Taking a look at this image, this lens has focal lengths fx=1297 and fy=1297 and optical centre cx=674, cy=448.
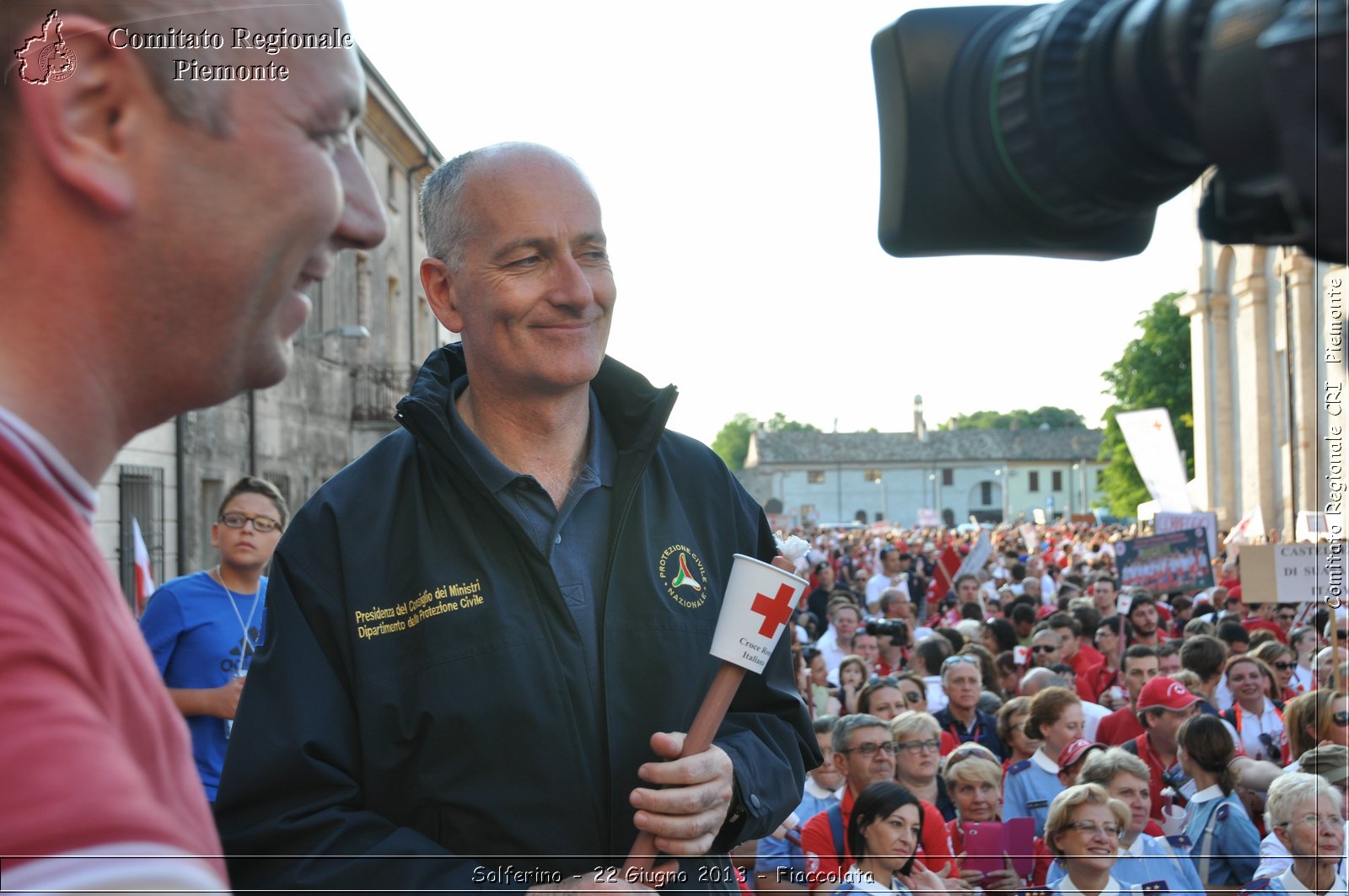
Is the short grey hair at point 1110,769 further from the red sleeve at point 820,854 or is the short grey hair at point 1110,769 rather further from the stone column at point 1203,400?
the stone column at point 1203,400

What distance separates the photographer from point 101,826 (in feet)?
2.26

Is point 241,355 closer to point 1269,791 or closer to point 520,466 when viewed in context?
point 520,466

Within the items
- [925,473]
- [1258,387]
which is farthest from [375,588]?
[925,473]

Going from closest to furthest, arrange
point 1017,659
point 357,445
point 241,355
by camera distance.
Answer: point 241,355 → point 1017,659 → point 357,445

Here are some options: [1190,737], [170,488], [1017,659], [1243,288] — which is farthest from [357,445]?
[1243,288]

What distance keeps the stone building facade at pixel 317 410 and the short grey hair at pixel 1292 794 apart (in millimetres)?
4353

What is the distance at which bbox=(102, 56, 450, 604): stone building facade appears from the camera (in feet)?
48.8

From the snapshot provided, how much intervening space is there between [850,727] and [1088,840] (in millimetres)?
1441

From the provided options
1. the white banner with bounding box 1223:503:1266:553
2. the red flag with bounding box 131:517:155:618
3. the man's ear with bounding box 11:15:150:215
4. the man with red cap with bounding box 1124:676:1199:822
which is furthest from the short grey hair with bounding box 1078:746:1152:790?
the white banner with bounding box 1223:503:1266:553

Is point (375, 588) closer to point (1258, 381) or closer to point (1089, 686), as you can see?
point (1089, 686)

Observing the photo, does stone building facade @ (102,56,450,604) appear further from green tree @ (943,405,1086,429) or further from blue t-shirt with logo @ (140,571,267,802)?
green tree @ (943,405,1086,429)

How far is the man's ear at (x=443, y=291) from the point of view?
8.61 feet

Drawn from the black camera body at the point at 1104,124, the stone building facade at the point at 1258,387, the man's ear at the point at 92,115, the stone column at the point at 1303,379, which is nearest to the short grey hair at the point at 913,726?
the black camera body at the point at 1104,124

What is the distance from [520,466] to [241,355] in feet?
5.05
